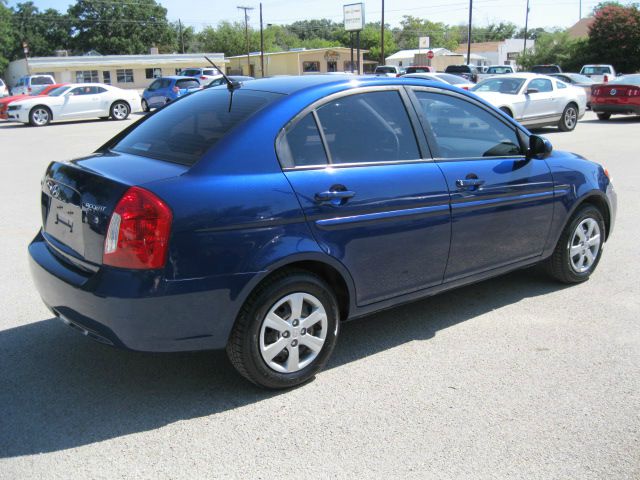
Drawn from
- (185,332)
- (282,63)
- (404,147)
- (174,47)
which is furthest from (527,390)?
(174,47)

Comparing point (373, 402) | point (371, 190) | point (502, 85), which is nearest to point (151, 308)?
point (373, 402)

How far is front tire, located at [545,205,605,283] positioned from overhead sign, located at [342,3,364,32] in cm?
4755

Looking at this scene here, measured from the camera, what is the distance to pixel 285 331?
11.5 ft

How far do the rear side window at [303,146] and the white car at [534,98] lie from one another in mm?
12633

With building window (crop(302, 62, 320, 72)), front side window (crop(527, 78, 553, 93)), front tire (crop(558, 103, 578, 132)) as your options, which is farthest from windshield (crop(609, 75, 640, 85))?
building window (crop(302, 62, 320, 72))

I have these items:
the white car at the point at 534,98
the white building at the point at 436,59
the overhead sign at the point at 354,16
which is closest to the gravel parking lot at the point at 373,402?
the white car at the point at 534,98

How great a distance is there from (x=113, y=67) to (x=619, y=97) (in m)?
56.0

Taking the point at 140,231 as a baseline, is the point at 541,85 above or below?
above

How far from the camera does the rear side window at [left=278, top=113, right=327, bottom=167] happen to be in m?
3.51

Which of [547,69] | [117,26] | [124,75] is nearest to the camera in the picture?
[547,69]

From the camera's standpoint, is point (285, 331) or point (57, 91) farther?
point (57, 91)

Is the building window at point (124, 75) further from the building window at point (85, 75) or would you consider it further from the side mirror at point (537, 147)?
the side mirror at point (537, 147)

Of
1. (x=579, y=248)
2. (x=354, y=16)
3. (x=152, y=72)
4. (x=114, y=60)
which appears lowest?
(x=579, y=248)

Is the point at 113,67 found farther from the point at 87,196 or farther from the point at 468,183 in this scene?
the point at 87,196
